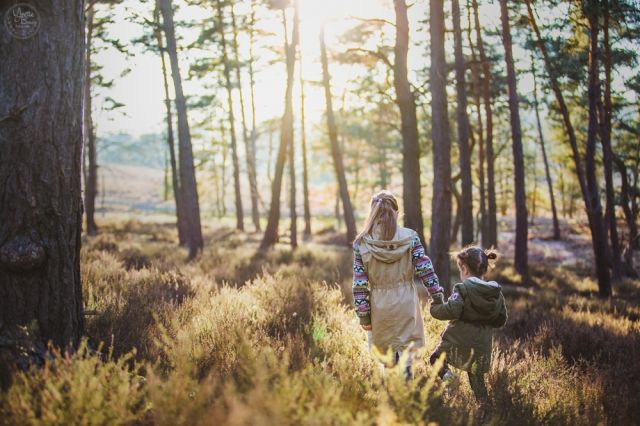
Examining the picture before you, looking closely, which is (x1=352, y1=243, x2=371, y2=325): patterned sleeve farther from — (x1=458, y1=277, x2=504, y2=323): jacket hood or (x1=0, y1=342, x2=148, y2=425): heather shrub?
(x1=0, y1=342, x2=148, y2=425): heather shrub

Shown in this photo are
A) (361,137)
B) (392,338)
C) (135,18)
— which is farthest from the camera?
(361,137)

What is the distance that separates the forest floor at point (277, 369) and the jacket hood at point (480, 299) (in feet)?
1.97

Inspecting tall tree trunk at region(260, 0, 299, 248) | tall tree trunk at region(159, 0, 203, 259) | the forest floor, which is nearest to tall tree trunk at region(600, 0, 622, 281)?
the forest floor

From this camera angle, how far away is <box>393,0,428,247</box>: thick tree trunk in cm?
972

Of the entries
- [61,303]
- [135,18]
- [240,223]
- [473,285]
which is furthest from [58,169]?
[240,223]

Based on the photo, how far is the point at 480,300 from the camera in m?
3.79

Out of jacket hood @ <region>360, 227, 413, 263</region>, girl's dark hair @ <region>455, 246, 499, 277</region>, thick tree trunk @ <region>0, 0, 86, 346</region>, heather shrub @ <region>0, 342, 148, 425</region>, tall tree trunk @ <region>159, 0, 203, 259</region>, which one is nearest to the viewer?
heather shrub @ <region>0, 342, 148, 425</region>

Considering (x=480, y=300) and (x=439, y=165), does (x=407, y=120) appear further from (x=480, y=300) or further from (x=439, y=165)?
(x=480, y=300)

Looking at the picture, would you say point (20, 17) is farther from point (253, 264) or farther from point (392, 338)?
point (253, 264)

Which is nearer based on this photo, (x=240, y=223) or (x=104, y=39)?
(x=104, y=39)

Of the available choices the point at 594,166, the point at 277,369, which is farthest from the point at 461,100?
the point at 277,369

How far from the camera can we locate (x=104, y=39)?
17234 millimetres

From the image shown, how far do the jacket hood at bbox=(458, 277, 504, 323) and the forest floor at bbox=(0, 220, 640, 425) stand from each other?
601 millimetres

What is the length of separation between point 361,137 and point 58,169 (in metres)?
35.5
